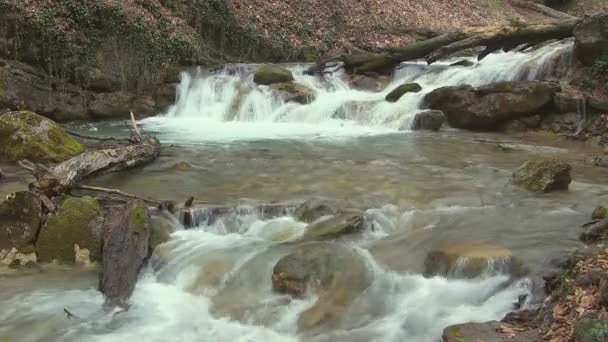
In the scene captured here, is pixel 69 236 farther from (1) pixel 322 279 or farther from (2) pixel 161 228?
(1) pixel 322 279

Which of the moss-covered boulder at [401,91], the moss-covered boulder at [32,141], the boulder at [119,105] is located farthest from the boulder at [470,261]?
the boulder at [119,105]

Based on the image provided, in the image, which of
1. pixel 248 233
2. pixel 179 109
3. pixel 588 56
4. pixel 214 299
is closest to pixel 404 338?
pixel 214 299

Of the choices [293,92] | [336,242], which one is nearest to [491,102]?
[293,92]

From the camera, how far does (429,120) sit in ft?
49.0

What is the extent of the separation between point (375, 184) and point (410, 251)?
274 cm

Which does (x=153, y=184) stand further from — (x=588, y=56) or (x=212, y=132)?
(x=588, y=56)

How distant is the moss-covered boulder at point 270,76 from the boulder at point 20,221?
1212 centimetres

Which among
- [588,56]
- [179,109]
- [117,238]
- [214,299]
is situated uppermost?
[588,56]

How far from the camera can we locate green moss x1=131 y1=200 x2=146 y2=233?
6.57m

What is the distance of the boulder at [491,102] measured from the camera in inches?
552

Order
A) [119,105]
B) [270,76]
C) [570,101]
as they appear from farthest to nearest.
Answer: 1. [270,76]
2. [119,105]
3. [570,101]

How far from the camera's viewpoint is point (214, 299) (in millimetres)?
5773

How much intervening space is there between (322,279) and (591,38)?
1188 cm

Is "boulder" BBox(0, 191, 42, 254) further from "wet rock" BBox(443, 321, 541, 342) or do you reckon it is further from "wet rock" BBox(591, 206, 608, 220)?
"wet rock" BBox(591, 206, 608, 220)
